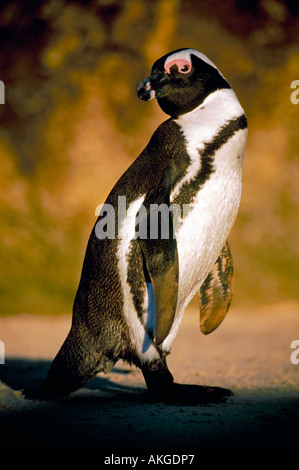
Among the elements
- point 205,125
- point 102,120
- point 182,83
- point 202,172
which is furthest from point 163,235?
point 102,120

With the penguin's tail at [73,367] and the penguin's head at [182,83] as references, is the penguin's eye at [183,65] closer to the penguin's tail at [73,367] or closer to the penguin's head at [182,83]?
the penguin's head at [182,83]

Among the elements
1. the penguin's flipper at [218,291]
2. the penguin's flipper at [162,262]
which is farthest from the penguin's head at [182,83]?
the penguin's flipper at [218,291]

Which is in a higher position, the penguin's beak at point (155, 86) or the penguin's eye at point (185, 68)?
the penguin's eye at point (185, 68)

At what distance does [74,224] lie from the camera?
4336 millimetres

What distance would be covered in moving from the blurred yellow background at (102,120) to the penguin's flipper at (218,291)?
255 centimetres

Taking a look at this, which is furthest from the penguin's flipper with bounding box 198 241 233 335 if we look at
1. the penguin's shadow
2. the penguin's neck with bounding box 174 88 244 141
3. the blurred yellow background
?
the blurred yellow background

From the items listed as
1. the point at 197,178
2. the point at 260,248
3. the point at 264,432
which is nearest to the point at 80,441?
the point at 264,432

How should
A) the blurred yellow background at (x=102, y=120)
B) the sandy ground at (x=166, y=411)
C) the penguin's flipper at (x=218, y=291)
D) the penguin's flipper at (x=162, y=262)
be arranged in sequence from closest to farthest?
1. the sandy ground at (x=166, y=411)
2. the penguin's flipper at (x=162, y=262)
3. the penguin's flipper at (x=218, y=291)
4. the blurred yellow background at (x=102, y=120)

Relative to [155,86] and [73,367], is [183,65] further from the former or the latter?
[73,367]

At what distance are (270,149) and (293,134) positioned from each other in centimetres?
23

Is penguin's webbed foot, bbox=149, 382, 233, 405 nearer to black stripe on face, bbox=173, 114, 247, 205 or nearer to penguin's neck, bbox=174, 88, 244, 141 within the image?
black stripe on face, bbox=173, 114, 247, 205

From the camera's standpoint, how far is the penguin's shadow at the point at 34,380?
5.47ft

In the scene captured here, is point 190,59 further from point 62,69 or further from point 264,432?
point 62,69

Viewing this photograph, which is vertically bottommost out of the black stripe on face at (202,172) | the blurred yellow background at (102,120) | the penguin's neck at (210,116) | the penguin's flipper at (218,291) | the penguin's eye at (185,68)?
the penguin's flipper at (218,291)
